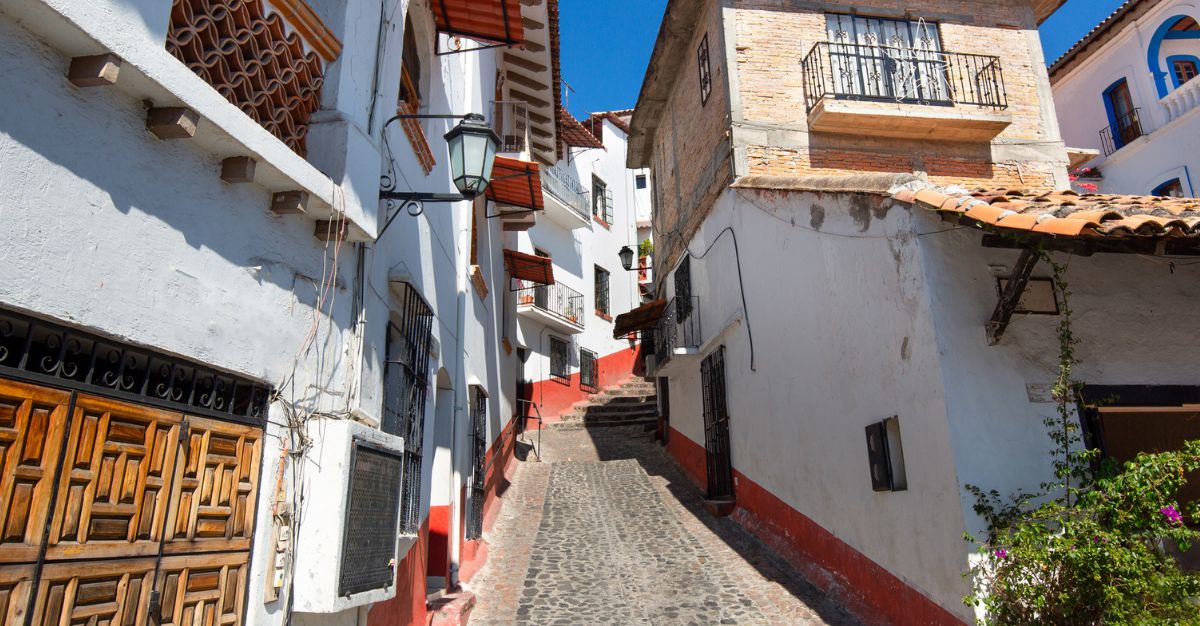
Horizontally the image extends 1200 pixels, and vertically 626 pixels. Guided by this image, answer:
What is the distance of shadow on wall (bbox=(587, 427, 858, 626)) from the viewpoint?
6.89 metres

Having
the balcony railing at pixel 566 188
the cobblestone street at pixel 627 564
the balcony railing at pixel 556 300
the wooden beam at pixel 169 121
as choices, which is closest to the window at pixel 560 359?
the balcony railing at pixel 556 300

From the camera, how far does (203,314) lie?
122 inches

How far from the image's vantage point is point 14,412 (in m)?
2.31

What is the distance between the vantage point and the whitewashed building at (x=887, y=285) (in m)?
5.34

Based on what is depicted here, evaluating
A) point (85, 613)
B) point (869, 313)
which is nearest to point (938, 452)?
point (869, 313)

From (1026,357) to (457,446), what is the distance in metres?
5.64

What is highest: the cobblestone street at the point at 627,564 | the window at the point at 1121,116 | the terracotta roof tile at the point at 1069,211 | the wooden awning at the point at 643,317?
the window at the point at 1121,116

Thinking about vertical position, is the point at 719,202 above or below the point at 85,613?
above

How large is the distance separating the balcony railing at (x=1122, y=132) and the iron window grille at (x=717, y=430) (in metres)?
10.9

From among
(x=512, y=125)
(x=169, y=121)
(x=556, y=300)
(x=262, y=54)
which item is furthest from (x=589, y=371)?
(x=169, y=121)

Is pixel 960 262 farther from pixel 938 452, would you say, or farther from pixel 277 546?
pixel 277 546

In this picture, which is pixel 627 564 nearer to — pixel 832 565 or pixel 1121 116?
pixel 832 565

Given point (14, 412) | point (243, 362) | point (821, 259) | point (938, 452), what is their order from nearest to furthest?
point (14, 412) → point (243, 362) → point (938, 452) → point (821, 259)

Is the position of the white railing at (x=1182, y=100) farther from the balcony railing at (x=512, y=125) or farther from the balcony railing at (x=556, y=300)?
the balcony railing at (x=556, y=300)
